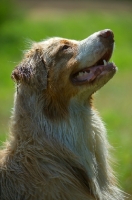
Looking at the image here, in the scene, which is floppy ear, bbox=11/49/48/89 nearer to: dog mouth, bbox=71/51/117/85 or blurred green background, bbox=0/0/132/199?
dog mouth, bbox=71/51/117/85

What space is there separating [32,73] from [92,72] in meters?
0.59

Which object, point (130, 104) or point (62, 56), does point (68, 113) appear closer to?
point (62, 56)

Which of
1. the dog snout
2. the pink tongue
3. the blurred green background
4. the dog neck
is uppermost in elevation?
the blurred green background

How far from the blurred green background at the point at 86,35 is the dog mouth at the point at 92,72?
0.86 metres

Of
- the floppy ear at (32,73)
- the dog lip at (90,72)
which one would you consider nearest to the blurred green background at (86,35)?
the floppy ear at (32,73)

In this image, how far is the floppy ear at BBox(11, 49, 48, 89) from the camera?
716 centimetres

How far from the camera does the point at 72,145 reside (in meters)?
7.12

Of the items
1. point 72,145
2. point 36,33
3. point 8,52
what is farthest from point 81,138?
point 36,33

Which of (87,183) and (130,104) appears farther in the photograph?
(130,104)

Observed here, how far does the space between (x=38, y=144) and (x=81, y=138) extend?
1.47 ft

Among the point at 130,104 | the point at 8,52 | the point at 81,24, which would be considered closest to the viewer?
the point at 130,104

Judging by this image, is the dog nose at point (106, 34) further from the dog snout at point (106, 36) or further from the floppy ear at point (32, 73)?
the floppy ear at point (32, 73)

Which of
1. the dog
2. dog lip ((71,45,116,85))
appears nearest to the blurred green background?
the dog

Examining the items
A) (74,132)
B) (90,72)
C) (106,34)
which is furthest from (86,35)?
(74,132)
